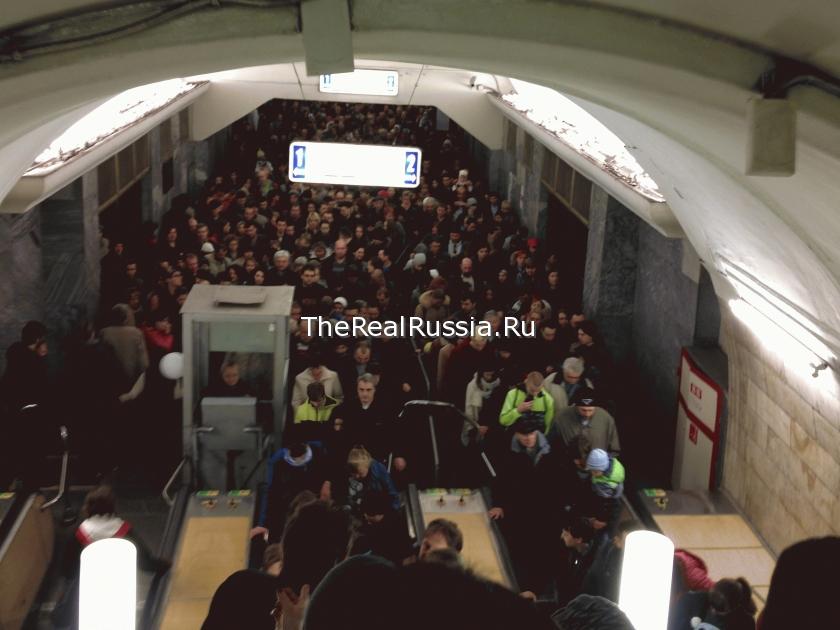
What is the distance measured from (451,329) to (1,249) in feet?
14.6

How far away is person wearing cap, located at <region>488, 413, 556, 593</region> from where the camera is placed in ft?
23.4

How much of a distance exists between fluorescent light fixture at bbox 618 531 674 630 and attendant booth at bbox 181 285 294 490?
5.81m

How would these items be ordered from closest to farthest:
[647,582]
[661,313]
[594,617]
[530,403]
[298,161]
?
1. [594,617]
2. [647,582]
3. [530,403]
4. [298,161]
5. [661,313]

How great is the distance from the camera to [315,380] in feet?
28.0

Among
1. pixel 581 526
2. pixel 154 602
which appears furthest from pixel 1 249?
pixel 581 526

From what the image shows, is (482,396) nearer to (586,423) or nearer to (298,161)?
Answer: (586,423)

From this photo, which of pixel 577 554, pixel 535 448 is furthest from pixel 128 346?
pixel 577 554

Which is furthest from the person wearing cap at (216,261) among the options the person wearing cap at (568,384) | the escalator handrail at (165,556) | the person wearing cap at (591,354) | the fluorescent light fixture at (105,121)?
the escalator handrail at (165,556)

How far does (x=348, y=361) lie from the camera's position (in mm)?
9031

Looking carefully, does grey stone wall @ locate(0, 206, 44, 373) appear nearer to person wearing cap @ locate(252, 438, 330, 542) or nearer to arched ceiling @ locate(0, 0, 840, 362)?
person wearing cap @ locate(252, 438, 330, 542)

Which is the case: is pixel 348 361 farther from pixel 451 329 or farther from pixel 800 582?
pixel 800 582

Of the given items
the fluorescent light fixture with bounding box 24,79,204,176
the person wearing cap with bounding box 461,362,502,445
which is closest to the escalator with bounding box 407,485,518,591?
the person wearing cap with bounding box 461,362,502,445

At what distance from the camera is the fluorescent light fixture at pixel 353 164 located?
10.5 meters

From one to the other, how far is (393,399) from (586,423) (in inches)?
63.8
